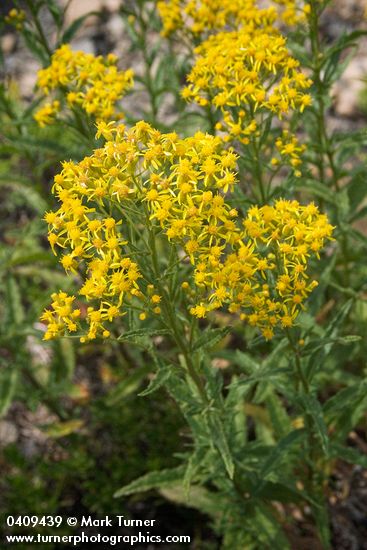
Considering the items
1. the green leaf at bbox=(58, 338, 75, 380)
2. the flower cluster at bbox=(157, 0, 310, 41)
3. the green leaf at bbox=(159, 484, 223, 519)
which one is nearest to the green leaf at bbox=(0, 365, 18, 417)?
the green leaf at bbox=(58, 338, 75, 380)

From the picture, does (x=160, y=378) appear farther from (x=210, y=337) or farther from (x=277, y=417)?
(x=277, y=417)

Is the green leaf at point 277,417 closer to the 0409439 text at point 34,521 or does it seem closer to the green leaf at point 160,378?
the green leaf at point 160,378

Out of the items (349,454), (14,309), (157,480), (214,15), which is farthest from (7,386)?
(214,15)

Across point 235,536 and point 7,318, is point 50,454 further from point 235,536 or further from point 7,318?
point 235,536

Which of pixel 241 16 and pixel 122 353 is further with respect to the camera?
pixel 122 353

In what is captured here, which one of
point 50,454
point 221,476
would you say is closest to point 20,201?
point 50,454

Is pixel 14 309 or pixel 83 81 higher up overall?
pixel 83 81

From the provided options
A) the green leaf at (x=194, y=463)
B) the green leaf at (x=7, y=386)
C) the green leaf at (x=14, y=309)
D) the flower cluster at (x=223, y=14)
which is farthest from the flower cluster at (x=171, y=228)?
the green leaf at (x=14, y=309)
